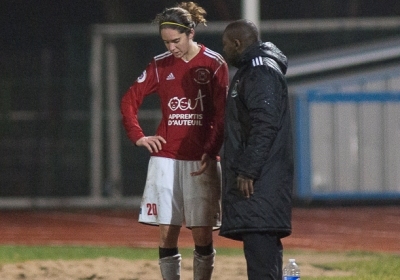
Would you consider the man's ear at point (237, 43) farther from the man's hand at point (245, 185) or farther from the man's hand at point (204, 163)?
the man's hand at point (204, 163)

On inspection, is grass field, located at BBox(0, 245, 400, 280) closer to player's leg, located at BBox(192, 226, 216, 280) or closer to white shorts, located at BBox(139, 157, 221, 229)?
player's leg, located at BBox(192, 226, 216, 280)

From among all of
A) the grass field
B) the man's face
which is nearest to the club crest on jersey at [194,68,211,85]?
the man's face

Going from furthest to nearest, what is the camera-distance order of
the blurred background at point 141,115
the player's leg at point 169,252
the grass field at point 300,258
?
the blurred background at point 141,115 < the grass field at point 300,258 < the player's leg at point 169,252

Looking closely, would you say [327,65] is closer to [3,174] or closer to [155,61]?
[3,174]

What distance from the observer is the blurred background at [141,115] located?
18125 mm

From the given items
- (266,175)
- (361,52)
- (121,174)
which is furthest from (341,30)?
(266,175)

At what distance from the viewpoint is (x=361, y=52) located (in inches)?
727

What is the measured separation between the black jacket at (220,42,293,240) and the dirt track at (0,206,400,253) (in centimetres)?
610

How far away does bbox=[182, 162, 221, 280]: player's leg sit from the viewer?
787 cm

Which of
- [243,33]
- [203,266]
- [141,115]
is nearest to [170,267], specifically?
[203,266]

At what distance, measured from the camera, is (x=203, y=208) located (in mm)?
7867

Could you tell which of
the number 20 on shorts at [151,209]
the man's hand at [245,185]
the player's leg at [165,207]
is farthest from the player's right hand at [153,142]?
the man's hand at [245,185]

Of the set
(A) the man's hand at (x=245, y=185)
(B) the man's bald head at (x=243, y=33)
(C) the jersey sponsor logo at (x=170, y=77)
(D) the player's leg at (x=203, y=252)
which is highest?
(B) the man's bald head at (x=243, y=33)

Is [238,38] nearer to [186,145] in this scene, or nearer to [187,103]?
[187,103]
